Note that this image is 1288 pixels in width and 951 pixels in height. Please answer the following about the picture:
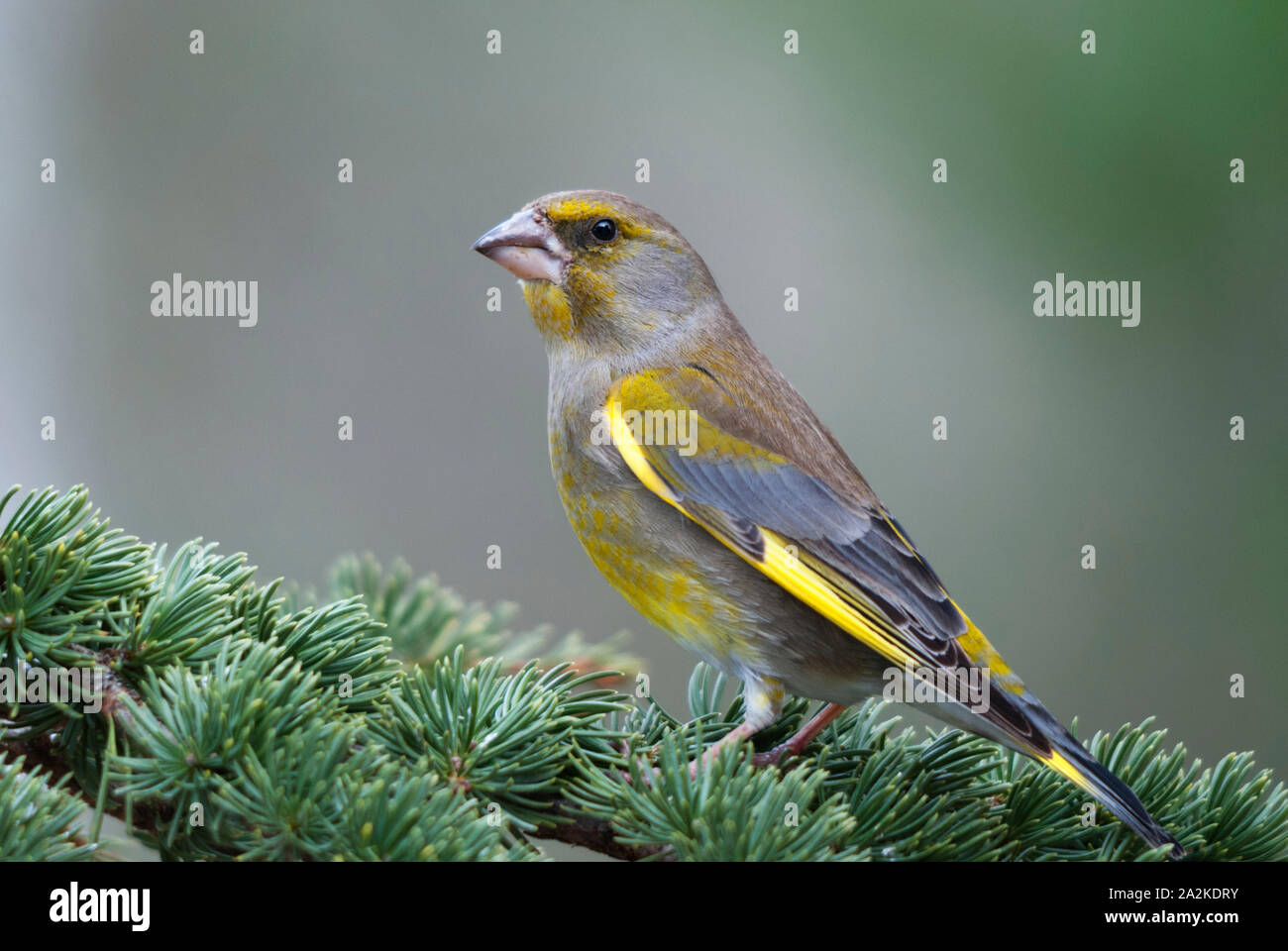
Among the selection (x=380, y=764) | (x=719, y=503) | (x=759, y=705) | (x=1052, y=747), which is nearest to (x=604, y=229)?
(x=719, y=503)

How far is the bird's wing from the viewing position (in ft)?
7.58

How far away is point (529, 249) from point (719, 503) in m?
0.72

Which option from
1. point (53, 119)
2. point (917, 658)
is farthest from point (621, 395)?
point (53, 119)

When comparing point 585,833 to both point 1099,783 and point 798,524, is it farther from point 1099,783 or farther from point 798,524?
point 798,524

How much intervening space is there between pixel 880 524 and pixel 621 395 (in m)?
0.59

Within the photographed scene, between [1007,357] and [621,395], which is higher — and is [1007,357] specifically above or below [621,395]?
above

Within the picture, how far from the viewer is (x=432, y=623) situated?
247cm

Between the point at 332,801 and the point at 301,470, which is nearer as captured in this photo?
the point at 332,801

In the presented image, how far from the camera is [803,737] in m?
2.22

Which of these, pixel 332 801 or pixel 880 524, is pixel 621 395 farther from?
pixel 332 801

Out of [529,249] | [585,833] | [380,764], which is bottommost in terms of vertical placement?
[585,833]

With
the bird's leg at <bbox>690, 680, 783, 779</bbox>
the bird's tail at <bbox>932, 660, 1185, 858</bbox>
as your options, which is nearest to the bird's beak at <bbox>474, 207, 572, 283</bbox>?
the bird's leg at <bbox>690, 680, 783, 779</bbox>

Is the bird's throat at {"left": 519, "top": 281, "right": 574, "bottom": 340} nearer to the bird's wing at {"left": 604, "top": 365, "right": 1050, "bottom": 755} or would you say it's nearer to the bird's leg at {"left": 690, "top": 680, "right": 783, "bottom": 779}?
the bird's wing at {"left": 604, "top": 365, "right": 1050, "bottom": 755}

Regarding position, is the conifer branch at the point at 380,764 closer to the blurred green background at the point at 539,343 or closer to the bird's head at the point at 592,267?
the bird's head at the point at 592,267
